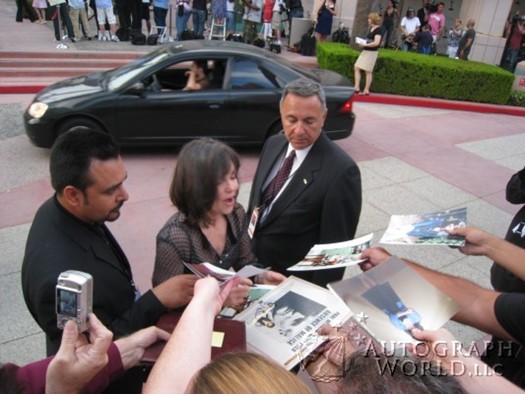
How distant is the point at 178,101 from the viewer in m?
6.04

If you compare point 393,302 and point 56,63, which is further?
point 56,63

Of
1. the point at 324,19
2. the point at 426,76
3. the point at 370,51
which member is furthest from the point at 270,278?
the point at 324,19

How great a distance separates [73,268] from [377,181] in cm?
536

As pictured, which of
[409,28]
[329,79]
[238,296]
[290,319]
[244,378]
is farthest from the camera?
[409,28]

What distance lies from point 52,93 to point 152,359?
5607 millimetres

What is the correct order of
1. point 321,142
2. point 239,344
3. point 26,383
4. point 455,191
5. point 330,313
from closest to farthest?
point 26,383 < point 239,344 < point 330,313 < point 321,142 < point 455,191

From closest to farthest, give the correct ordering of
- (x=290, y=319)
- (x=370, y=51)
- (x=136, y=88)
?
(x=290, y=319)
(x=136, y=88)
(x=370, y=51)

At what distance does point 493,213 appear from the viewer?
229 inches

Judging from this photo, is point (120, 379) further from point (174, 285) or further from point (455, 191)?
point (455, 191)

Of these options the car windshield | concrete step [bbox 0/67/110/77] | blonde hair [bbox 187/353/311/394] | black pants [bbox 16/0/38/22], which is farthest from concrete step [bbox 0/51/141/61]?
blonde hair [bbox 187/353/311/394]

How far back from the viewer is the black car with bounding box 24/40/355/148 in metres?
5.84

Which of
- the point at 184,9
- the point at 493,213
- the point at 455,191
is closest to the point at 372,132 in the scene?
the point at 455,191

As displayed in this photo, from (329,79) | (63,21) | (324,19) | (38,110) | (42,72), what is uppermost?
(324,19)

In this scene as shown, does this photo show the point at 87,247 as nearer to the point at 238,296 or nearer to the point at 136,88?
the point at 238,296
